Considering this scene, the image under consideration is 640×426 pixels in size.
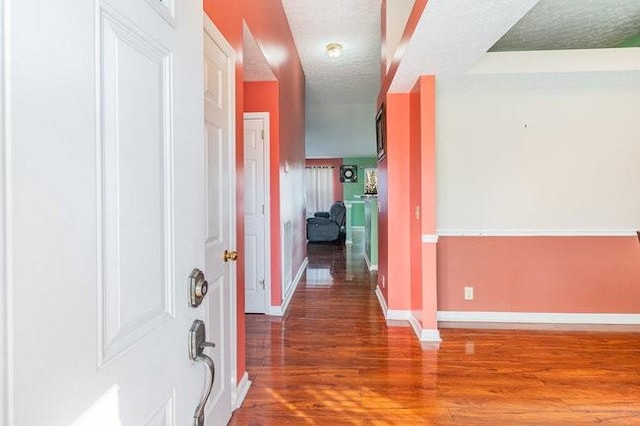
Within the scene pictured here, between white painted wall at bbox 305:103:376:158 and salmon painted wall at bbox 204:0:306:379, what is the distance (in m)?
1.97

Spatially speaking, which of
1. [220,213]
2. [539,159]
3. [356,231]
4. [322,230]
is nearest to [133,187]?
[220,213]

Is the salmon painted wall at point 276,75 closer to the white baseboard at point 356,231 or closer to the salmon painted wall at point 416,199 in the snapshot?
the salmon painted wall at point 416,199

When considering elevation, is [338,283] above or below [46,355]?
below

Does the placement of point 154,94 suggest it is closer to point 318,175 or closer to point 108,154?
point 108,154

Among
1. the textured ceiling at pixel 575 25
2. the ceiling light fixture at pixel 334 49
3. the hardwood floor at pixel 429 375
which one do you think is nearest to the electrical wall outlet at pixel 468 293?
the hardwood floor at pixel 429 375

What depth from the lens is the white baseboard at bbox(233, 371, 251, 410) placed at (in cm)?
200

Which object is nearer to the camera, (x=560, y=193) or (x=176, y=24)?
(x=176, y=24)

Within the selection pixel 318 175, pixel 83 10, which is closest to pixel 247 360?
pixel 83 10

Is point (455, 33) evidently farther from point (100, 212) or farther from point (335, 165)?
point (335, 165)

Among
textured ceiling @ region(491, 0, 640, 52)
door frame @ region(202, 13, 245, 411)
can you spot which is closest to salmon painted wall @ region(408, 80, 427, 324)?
textured ceiling @ region(491, 0, 640, 52)

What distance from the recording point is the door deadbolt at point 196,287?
0.79 metres

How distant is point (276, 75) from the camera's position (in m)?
3.32

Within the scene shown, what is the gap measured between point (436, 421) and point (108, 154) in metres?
2.02

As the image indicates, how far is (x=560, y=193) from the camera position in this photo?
10.8 feet
